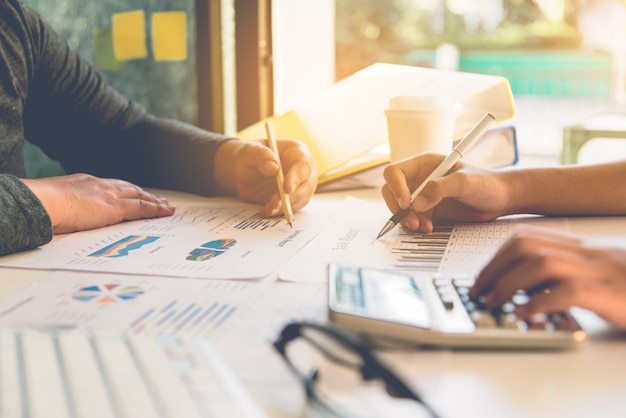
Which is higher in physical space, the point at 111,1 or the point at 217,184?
the point at 111,1

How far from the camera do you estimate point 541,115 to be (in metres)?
5.65

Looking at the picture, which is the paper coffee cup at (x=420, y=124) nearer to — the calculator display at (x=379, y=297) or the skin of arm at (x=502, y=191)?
the skin of arm at (x=502, y=191)

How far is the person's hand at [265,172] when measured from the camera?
95cm

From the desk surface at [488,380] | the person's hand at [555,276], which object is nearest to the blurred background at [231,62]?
the person's hand at [555,276]

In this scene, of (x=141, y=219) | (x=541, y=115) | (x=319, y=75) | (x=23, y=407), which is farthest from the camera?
(x=541, y=115)

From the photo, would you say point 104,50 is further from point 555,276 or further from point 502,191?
point 555,276

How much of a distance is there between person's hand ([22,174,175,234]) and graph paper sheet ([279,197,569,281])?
0.26 m

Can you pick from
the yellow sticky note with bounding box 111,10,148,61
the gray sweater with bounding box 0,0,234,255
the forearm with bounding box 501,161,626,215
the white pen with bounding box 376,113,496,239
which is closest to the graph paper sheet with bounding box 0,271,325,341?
the white pen with bounding box 376,113,496,239

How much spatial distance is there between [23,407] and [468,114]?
1.00 metres

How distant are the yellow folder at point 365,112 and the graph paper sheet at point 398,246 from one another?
0.25 metres

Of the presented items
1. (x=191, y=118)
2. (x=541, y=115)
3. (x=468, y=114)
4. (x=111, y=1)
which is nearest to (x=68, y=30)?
(x=111, y=1)

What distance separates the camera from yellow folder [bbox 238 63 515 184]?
116 centimetres

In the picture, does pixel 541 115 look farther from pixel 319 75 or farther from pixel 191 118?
pixel 191 118

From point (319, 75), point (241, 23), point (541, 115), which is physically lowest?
point (541, 115)
